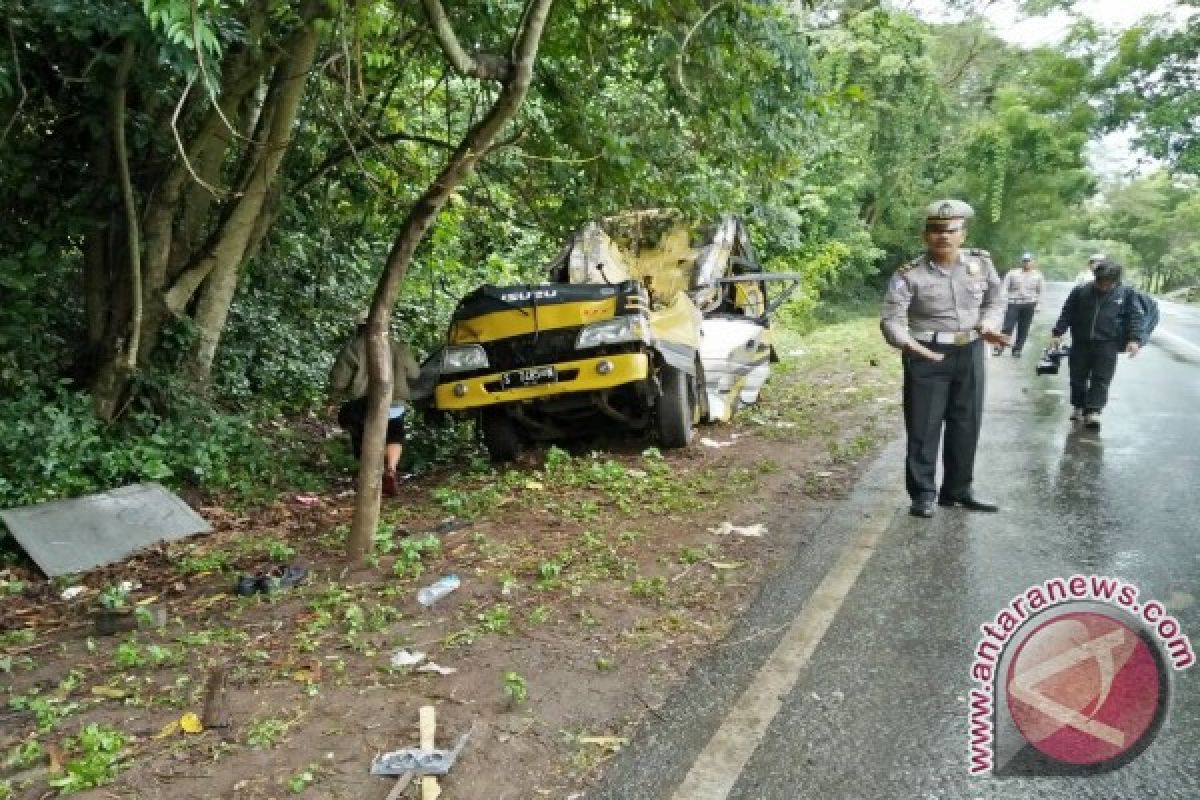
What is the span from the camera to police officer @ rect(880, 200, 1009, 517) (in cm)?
519

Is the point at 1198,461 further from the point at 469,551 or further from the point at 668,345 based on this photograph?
the point at 469,551

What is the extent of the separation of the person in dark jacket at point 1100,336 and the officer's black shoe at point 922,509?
11.0ft

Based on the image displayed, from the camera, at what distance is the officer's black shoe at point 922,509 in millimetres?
5266

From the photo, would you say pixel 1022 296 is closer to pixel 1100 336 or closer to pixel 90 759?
pixel 1100 336

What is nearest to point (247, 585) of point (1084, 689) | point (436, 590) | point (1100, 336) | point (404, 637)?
point (436, 590)

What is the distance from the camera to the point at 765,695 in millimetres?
3229

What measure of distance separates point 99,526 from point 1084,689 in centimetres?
542

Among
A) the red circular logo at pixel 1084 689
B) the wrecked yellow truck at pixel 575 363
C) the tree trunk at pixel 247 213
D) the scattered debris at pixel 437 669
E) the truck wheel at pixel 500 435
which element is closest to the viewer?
the red circular logo at pixel 1084 689

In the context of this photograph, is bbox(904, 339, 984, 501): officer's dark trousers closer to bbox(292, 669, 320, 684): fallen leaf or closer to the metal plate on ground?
bbox(292, 669, 320, 684): fallen leaf

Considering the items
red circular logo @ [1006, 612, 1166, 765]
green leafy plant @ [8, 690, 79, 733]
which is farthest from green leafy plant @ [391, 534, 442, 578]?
red circular logo @ [1006, 612, 1166, 765]

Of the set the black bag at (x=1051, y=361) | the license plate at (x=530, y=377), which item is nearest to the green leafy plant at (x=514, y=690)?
the license plate at (x=530, y=377)

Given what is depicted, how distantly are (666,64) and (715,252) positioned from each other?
388 cm

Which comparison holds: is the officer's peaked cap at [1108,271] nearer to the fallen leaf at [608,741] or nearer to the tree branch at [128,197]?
the fallen leaf at [608,741]

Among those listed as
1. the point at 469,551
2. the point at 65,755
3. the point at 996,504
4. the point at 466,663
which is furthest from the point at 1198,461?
the point at 65,755
